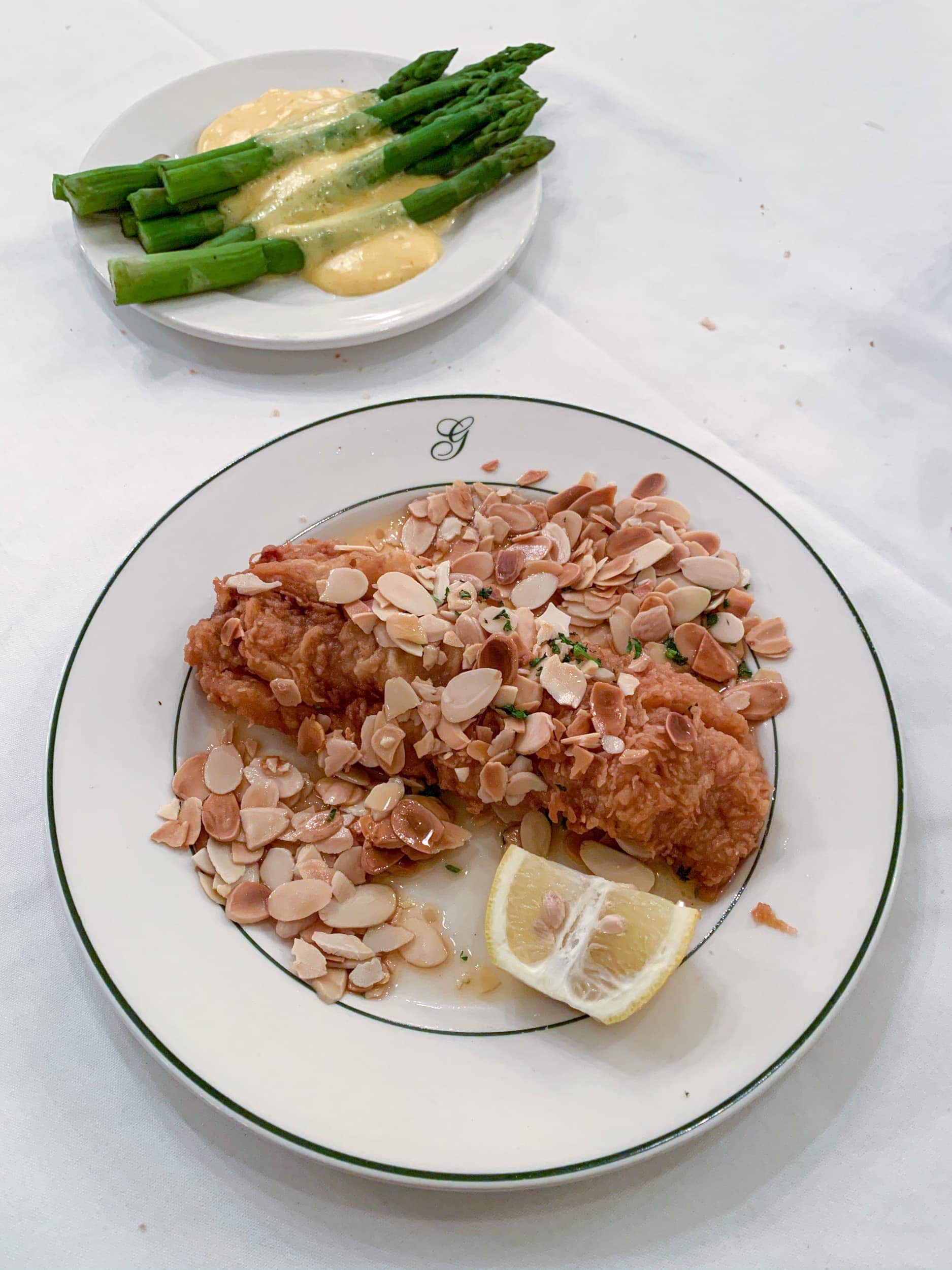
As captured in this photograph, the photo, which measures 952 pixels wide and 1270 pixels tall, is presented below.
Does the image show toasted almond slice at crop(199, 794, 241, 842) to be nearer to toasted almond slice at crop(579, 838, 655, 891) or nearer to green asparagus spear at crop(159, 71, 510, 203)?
toasted almond slice at crop(579, 838, 655, 891)

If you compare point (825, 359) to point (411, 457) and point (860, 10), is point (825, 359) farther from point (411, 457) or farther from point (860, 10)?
point (860, 10)

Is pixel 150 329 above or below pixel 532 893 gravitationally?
above

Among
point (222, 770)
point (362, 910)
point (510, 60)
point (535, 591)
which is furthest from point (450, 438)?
point (510, 60)

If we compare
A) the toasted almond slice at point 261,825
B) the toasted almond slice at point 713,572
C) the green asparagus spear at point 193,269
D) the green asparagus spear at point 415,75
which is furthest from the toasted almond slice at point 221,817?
the green asparagus spear at point 415,75

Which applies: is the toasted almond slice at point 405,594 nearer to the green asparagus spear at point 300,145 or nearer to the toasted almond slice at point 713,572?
the toasted almond slice at point 713,572

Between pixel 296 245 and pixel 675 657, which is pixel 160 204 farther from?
pixel 675 657

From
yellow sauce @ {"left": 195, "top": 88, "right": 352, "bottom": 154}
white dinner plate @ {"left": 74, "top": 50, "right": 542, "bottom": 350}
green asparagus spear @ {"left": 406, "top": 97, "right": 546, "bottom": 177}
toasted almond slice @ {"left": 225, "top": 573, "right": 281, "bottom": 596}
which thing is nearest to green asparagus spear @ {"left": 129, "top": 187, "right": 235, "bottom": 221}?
white dinner plate @ {"left": 74, "top": 50, "right": 542, "bottom": 350}

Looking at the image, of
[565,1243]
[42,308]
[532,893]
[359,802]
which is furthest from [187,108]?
[565,1243]
